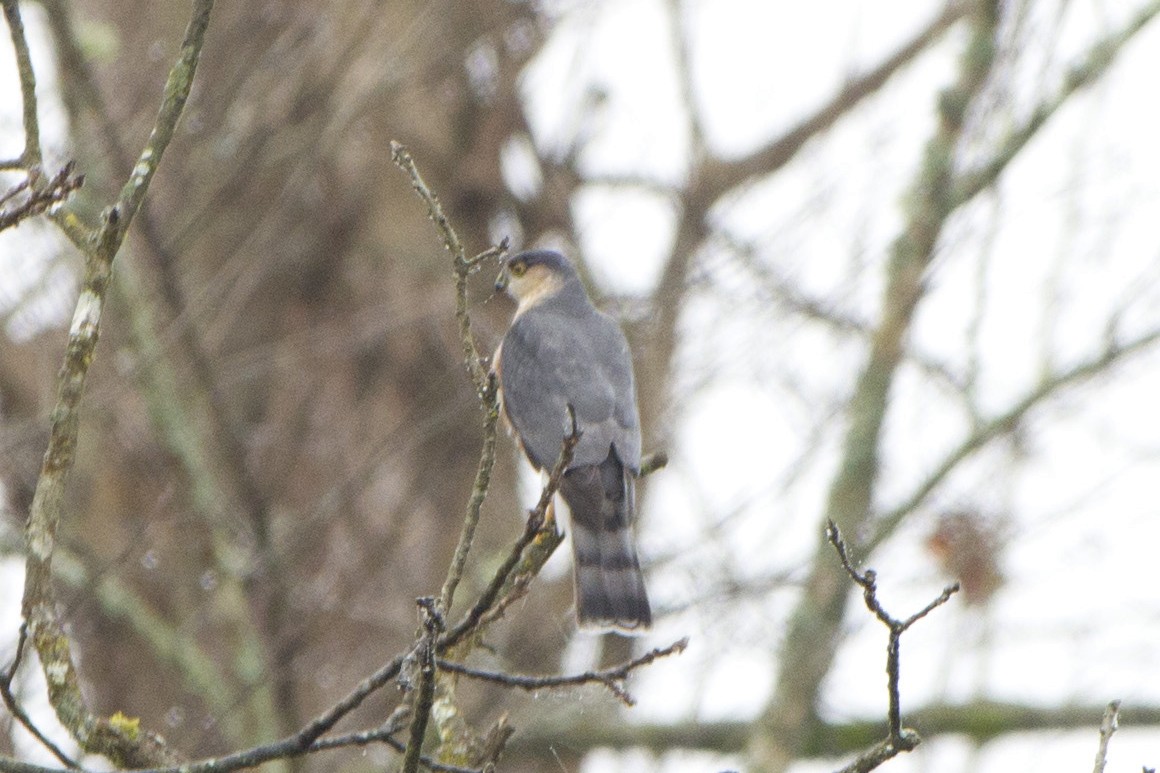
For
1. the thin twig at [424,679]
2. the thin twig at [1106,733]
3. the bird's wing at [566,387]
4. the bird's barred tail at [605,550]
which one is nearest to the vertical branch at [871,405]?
the bird's wing at [566,387]

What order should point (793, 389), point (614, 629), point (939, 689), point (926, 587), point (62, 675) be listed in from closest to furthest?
point (62, 675)
point (614, 629)
point (926, 587)
point (793, 389)
point (939, 689)

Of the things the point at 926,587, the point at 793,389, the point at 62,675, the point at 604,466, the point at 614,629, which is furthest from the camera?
the point at 793,389

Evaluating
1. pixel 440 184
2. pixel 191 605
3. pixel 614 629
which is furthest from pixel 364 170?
pixel 614 629

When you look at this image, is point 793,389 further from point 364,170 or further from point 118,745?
point 118,745

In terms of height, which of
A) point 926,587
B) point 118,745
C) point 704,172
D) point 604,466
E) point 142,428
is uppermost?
point 704,172

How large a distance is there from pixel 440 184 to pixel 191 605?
2.32 m

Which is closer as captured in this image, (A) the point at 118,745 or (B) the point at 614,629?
(A) the point at 118,745

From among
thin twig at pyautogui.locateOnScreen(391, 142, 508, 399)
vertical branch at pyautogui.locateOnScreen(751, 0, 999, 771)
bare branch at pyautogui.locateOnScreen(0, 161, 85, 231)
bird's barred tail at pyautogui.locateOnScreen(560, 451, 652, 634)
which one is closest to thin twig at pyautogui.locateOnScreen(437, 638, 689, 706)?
thin twig at pyautogui.locateOnScreen(391, 142, 508, 399)

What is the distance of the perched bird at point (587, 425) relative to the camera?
3465 millimetres

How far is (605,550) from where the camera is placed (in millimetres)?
3580

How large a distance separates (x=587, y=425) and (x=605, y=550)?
40 cm

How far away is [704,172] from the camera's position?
6996 millimetres

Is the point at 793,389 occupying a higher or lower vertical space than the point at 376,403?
lower

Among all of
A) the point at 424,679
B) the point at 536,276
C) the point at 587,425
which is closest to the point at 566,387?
the point at 587,425
